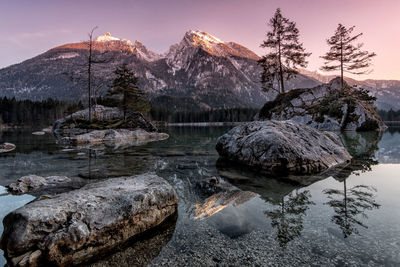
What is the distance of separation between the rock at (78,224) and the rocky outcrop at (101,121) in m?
30.6

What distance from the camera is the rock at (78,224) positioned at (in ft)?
10.9

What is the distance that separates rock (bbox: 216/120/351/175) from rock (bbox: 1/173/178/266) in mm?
5918

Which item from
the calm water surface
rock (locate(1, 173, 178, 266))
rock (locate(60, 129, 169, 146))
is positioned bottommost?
rock (locate(60, 129, 169, 146))

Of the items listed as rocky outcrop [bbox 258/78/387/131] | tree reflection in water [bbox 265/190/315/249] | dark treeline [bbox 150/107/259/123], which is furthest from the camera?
dark treeline [bbox 150/107/259/123]

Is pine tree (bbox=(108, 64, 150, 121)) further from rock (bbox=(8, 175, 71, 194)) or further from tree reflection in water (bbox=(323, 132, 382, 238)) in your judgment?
tree reflection in water (bbox=(323, 132, 382, 238))

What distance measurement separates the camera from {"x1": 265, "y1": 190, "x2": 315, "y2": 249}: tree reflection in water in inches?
162

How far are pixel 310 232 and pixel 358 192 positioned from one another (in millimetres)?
3450

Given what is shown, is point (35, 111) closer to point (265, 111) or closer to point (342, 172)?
point (265, 111)

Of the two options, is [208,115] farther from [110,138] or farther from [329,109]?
[110,138]

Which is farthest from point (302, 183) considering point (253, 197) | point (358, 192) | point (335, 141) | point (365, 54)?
point (365, 54)

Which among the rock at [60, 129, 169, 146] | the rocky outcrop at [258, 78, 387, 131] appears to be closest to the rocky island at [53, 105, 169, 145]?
the rock at [60, 129, 169, 146]

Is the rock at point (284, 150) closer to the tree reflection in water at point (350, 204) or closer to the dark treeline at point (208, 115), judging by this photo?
the tree reflection in water at point (350, 204)

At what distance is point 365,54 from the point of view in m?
31.7

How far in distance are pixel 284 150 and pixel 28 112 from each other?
13180cm
